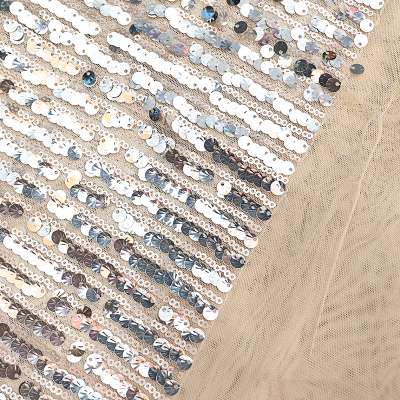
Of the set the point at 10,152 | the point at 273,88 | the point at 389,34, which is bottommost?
the point at 10,152

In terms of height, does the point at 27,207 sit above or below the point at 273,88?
below

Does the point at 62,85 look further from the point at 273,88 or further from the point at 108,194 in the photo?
the point at 273,88

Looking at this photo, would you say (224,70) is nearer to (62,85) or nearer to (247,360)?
(62,85)

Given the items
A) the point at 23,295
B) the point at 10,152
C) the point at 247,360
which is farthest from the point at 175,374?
the point at 10,152
